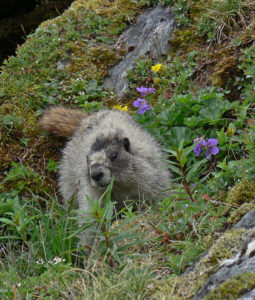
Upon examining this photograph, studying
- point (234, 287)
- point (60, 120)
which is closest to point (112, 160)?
point (60, 120)

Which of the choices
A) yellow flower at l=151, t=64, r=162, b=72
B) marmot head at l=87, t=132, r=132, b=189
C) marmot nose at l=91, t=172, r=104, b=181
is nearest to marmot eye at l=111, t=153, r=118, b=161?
marmot head at l=87, t=132, r=132, b=189

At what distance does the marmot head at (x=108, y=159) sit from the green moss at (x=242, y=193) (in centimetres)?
155

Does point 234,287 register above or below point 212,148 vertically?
above

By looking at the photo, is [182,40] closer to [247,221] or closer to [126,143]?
[126,143]

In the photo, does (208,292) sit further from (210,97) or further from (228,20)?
(228,20)

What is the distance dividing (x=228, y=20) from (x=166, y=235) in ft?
13.3

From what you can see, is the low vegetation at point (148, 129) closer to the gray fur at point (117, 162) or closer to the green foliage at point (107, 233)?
the green foliage at point (107, 233)

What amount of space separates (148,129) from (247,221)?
10.6 ft

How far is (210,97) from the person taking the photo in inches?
226

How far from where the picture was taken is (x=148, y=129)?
6055 mm

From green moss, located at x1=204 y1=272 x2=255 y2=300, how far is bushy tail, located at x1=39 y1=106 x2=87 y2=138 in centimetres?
442

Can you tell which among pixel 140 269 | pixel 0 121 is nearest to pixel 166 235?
pixel 140 269

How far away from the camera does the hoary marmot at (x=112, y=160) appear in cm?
504

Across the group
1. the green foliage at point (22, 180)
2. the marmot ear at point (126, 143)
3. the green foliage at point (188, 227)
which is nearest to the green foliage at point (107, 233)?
the green foliage at point (188, 227)
